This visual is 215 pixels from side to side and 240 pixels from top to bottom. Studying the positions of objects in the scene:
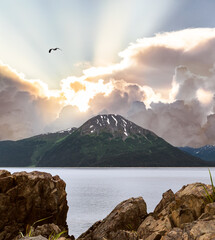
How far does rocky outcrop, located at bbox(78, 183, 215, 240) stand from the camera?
13470 millimetres

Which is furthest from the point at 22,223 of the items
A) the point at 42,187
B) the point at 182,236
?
the point at 182,236

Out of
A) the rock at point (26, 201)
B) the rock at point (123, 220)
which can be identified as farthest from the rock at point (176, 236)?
the rock at point (26, 201)

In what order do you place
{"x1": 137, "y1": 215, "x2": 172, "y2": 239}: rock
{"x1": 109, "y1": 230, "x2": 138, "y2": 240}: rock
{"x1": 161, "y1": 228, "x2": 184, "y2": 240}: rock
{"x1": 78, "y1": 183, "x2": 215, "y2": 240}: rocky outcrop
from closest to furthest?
{"x1": 161, "y1": 228, "x2": 184, "y2": 240}: rock → {"x1": 78, "y1": 183, "x2": 215, "y2": 240}: rocky outcrop → {"x1": 137, "y1": 215, "x2": 172, "y2": 239}: rock → {"x1": 109, "y1": 230, "x2": 138, "y2": 240}: rock

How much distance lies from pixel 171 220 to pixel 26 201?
17.4 meters

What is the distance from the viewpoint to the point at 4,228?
29328mm

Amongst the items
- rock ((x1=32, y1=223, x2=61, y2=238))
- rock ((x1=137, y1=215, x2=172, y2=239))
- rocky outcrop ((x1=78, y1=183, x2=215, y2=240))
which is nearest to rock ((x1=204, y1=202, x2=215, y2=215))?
rocky outcrop ((x1=78, y1=183, x2=215, y2=240))

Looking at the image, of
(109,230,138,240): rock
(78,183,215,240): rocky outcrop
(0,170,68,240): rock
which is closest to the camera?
(78,183,215,240): rocky outcrop

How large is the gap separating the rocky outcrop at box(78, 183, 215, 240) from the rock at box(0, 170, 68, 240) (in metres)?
5.43

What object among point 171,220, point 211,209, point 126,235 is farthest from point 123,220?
point 211,209

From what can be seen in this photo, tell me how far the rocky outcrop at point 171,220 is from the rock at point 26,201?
17.8 feet

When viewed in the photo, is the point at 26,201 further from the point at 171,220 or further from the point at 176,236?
the point at 176,236

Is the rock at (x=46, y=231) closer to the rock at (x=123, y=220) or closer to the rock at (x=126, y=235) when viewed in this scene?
the rock at (x=123, y=220)

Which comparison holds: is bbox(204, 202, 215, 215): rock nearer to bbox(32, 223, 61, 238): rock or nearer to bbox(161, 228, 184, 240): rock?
bbox(161, 228, 184, 240): rock

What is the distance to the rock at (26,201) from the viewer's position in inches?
1179
